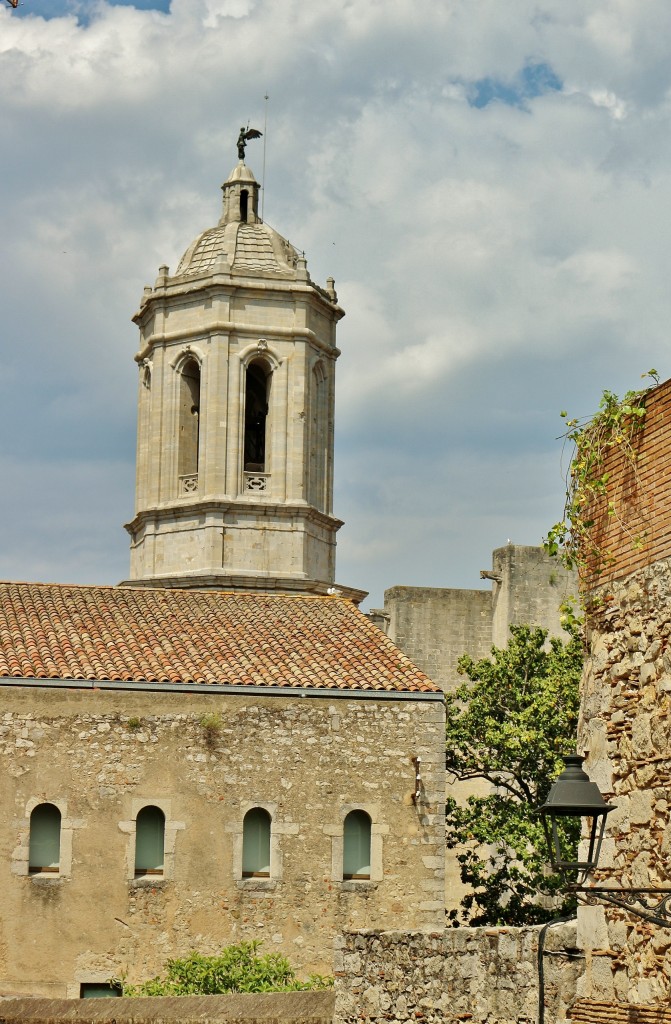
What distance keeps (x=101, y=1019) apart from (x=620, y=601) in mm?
8100

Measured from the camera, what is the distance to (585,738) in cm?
951

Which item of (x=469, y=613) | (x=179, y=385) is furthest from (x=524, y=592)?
(x=179, y=385)

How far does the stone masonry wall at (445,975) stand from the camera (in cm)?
1211

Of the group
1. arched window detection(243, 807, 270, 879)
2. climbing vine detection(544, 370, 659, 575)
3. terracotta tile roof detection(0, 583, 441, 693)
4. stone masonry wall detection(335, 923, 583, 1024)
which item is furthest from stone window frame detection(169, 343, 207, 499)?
climbing vine detection(544, 370, 659, 575)

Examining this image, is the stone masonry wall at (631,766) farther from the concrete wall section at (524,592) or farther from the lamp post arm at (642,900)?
the concrete wall section at (524,592)

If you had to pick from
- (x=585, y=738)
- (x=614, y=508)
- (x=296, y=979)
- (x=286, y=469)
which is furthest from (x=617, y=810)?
(x=286, y=469)

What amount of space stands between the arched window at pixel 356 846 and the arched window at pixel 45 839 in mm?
4366

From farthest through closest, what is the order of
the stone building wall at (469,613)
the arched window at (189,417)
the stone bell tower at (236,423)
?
the arched window at (189,417), the stone bell tower at (236,423), the stone building wall at (469,613)

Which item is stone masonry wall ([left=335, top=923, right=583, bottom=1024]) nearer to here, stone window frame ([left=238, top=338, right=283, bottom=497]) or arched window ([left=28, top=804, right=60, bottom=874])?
arched window ([left=28, top=804, right=60, bottom=874])

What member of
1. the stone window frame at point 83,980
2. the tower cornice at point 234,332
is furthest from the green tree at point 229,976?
the tower cornice at point 234,332

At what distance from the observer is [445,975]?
42.7 feet

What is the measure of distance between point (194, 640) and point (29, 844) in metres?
4.47

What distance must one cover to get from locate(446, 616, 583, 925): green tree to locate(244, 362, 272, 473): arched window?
39.6 ft

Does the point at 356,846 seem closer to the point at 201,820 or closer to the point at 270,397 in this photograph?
the point at 201,820
